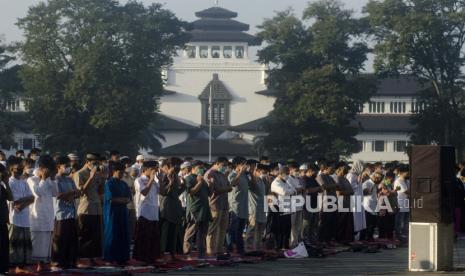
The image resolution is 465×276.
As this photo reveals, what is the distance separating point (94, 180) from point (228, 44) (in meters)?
103

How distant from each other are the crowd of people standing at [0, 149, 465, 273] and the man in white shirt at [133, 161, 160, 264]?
16 mm

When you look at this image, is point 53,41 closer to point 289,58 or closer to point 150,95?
point 150,95

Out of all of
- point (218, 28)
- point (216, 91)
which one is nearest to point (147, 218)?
point (216, 91)

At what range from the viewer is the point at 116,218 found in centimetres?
2031

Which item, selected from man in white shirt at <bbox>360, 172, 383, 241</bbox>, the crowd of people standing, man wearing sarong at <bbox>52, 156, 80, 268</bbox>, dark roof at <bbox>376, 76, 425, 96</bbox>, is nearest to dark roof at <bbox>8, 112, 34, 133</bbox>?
dark roof at <bbox>376, 76, 425, 96</bbox>

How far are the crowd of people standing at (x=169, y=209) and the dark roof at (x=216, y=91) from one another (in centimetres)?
8767

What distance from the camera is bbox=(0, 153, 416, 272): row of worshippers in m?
19.2

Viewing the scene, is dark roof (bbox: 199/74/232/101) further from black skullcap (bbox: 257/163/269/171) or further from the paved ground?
the paved ground

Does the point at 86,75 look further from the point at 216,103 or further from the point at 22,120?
the point at 216,103

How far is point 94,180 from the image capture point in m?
20.1

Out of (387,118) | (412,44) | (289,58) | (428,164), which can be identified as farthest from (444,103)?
(428,164)

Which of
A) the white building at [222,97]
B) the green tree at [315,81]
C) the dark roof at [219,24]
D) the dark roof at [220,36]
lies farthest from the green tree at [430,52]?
the dark roof at [219,24]

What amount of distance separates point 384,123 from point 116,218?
308 feet

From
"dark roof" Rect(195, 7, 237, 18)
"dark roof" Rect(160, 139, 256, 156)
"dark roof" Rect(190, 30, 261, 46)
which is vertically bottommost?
"dark roof" Rect(160, 139, 256, 156)
